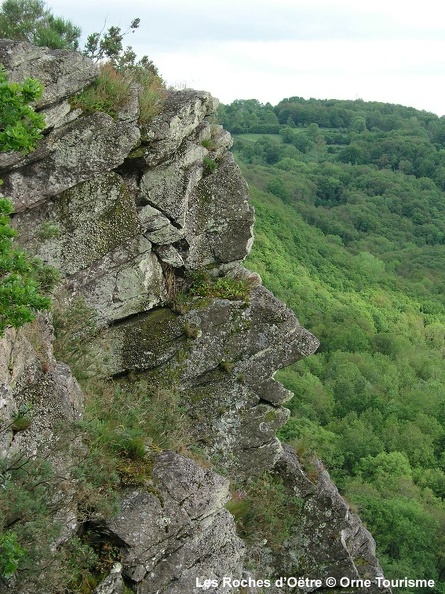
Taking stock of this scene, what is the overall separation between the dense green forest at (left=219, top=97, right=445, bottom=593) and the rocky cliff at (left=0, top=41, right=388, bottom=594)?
177 cm

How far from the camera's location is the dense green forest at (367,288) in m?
37.2

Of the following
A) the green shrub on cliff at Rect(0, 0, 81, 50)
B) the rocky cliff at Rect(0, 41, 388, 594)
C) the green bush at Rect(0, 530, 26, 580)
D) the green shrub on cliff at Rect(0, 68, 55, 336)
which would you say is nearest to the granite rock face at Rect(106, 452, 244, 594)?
the rocky cliff at Rect(0, 41, 388, 594)

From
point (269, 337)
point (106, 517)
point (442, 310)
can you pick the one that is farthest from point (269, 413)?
point (442, 310)

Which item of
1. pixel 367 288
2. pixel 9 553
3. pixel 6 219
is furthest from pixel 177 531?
pixel 367 288

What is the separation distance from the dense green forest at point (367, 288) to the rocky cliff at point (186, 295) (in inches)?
69.8

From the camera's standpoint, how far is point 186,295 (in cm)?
1183

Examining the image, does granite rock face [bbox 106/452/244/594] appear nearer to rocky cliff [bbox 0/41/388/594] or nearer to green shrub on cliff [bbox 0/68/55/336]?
rocky cliff [bbox 0/41/388/594]

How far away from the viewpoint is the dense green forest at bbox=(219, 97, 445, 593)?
37.2 meters

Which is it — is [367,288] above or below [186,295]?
below

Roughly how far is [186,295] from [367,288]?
6671 cm

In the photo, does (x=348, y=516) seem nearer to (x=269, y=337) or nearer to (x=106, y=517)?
(x=269, y=337)

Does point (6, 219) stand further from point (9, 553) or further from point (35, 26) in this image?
point (35, 26)

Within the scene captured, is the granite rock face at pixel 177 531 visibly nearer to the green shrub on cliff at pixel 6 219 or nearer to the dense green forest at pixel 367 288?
the green shrub on cliff at pixel 6 219

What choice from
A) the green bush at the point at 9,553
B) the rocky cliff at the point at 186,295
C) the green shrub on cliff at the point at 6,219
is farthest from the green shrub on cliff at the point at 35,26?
the green bush at the point at 9,553
